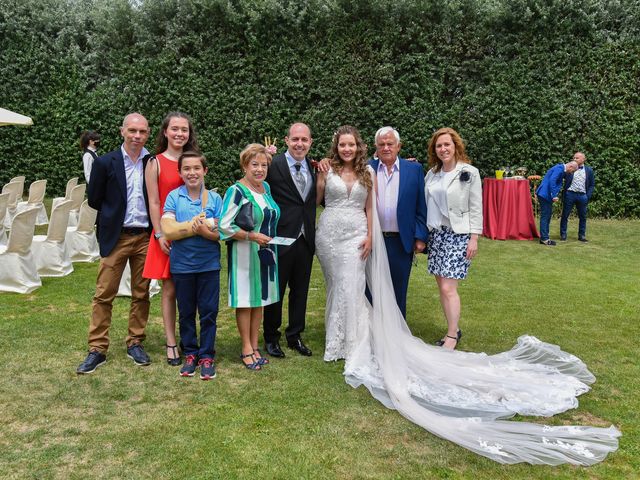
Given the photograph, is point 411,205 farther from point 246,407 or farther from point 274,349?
point 246,407

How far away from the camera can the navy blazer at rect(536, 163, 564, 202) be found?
987 cm

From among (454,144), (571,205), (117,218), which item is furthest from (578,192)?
(117,218)

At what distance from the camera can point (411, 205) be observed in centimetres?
428

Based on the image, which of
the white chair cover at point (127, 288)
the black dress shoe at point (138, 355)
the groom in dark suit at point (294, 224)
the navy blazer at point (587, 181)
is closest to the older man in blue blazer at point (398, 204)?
the groom in dark suit at point (294, 224)

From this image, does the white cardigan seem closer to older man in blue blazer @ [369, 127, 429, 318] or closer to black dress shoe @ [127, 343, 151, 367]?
older man in blue blazer @ [369, 127, 429, 318]

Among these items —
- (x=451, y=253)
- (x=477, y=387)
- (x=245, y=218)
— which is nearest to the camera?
(x=477, y=387)

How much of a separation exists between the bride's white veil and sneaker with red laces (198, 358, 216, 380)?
3.19 feet

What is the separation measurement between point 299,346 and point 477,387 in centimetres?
146

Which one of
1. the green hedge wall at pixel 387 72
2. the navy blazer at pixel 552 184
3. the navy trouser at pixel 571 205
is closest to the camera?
the navy blazer at pixel 552 184

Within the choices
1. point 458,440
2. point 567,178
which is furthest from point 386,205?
point 567,178

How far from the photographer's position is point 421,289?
646 cm

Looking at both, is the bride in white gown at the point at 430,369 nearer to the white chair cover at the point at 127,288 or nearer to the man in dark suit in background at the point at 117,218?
the man in dark suit in background at the point at 117,218

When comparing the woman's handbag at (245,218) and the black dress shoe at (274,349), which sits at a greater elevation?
the woman's handbag at (245,218)

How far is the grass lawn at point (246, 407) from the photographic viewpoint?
262 centimetres
